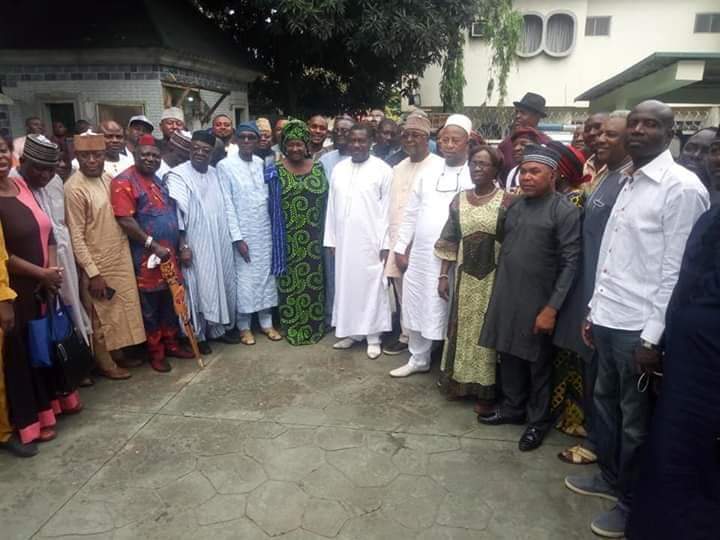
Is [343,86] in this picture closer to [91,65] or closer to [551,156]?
[91,65]

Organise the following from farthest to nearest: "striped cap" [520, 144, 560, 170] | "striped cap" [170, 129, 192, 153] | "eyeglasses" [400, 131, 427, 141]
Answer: "striped cap" [170, 129, 192, 153] < "eyeglasses" [400, 131, 427, 141] < "striped cap" [520, 144, 560, 170]

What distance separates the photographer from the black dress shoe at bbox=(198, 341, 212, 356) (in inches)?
189

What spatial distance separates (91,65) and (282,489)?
7443 millimetres

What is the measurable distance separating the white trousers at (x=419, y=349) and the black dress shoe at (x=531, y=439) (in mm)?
1114

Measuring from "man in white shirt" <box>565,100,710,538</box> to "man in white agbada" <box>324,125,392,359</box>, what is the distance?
2156 mm

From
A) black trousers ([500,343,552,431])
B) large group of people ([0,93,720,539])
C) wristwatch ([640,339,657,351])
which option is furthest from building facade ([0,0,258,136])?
wristwatch ([640,339,657,351])

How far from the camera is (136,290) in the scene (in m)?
4.29

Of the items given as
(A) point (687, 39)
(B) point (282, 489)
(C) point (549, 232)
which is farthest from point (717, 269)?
(A) point (687, 39)

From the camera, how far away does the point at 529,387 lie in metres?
3.59

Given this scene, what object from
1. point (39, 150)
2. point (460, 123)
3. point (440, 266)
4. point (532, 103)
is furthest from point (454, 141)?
point (39, 150)

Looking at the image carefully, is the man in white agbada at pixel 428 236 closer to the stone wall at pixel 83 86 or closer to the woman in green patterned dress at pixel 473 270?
the woman in green patterned dress at pixel 473 270

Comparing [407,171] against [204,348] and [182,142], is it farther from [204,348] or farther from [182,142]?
[204,348]

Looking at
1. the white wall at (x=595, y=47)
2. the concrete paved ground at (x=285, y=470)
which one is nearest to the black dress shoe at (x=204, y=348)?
the concrete paved ground at (x=285, y=470)

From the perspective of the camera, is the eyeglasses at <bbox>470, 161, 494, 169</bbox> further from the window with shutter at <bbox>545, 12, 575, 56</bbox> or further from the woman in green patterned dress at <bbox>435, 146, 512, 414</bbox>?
the window with shutter at <bbox>545, 12, 575, 56</bbox>
